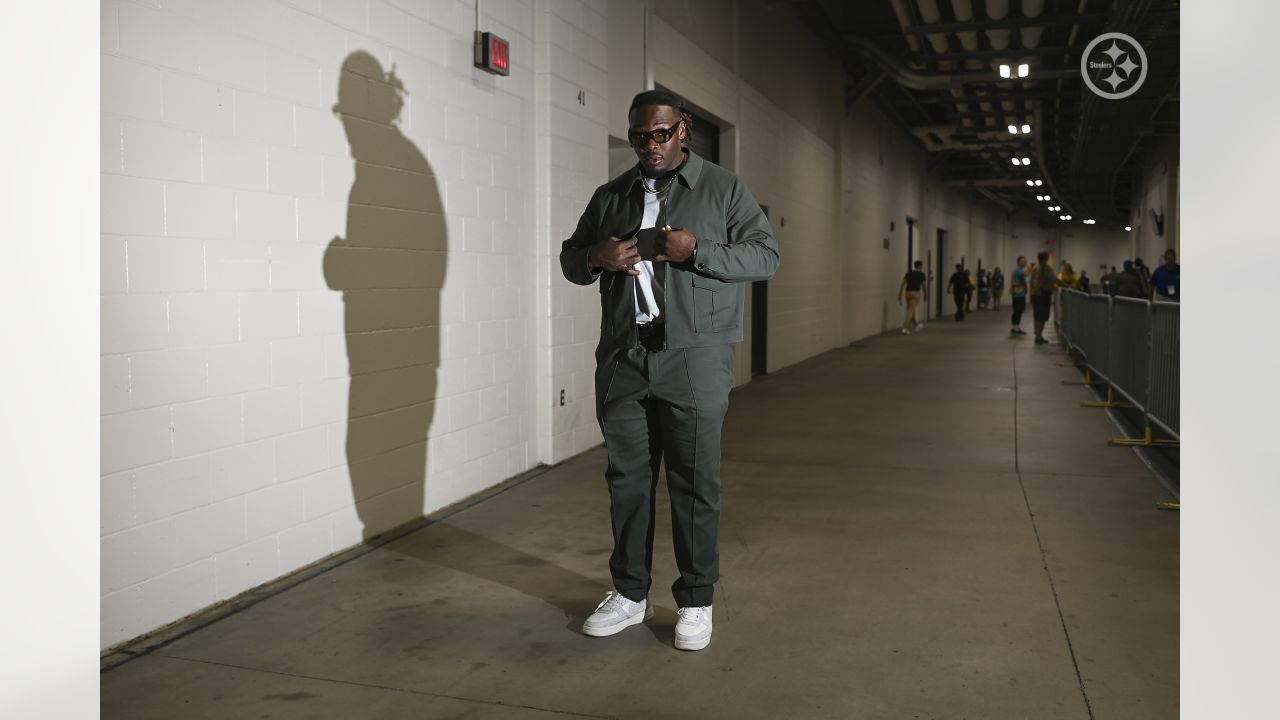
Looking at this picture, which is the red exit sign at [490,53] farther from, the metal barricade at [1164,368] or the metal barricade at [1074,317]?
the metal barricade at [1074,317]

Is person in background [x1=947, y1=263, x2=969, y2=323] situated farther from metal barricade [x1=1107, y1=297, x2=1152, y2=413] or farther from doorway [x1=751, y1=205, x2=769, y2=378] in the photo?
metal barricade [x1=1107, y1=297, x2=1152, y2=413]

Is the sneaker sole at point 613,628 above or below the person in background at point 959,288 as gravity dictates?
below

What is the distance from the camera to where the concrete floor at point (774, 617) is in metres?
2.89

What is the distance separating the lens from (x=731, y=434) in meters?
7.79

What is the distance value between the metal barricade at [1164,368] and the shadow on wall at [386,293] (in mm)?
4656

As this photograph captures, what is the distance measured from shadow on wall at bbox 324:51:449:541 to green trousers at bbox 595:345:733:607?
5.42ft

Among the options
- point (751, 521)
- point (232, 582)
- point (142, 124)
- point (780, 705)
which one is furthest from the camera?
point (751, 521)

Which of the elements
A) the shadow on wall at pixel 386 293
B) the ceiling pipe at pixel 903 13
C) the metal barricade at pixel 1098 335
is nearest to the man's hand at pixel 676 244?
the shadow on wall at pixel 386 293

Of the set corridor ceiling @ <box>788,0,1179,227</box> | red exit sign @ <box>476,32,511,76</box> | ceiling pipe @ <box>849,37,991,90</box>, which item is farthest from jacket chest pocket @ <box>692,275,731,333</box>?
ceiling pipe @ <box>849,37,991,90</box>
